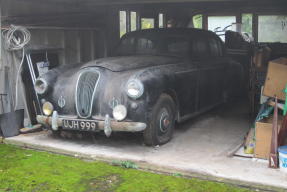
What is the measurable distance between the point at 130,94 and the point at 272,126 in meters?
1.88

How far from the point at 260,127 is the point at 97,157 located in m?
2.20

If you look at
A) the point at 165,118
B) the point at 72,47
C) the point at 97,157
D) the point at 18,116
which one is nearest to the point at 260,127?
the point at 165,118

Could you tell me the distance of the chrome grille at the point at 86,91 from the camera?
224 inches

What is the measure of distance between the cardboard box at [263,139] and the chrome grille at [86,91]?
2311 mm

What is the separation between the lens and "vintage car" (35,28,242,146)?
5.44 m

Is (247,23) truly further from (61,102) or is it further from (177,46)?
(61,102)

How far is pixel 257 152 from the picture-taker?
524 cm

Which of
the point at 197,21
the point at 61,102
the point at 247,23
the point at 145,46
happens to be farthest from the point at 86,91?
the point at 197,21

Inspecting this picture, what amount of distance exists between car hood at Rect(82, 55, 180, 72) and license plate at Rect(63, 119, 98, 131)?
0.88 metres

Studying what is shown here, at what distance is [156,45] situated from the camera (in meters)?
7.48

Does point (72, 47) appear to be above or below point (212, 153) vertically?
above

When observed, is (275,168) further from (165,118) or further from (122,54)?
(122,54)

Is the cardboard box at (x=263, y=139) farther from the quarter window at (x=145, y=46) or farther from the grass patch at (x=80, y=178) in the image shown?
the quarter window at (x=145, y=46)

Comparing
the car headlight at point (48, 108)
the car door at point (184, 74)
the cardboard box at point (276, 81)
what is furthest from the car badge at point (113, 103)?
the cardboard box at point (276, 81)
